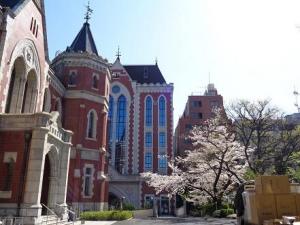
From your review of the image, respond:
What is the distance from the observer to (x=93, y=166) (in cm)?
2820

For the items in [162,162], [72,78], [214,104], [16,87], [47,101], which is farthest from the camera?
[214,104]

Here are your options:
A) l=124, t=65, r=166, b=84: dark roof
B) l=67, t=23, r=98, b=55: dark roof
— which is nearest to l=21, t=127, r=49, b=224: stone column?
l=67, t=23, r=98, b=55: dark roof

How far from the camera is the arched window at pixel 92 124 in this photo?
2897cm

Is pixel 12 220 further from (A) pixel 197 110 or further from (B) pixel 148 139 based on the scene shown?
(A) pixel 197 110

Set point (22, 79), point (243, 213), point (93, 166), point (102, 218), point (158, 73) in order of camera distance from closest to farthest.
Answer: point (243, 213) → point (22, 79) → point (102, 218) → point (93, 166) → point (158, 73)

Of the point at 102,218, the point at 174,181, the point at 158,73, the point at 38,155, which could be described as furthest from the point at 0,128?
the point at 158,73

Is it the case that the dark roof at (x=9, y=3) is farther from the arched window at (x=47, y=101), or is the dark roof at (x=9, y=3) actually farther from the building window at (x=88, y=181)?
the building window at (x=88, y=181)

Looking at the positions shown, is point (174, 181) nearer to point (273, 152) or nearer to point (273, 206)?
point (273, 152)

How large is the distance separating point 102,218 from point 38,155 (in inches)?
409

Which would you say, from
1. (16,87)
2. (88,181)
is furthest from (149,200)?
(16,87)

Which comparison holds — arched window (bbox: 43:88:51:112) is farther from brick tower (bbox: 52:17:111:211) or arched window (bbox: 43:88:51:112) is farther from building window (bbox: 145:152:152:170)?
building window (bbox: 145:152:152:170)

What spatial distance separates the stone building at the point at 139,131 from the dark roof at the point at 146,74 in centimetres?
233

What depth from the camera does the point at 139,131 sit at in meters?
45.3

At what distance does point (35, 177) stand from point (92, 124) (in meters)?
13.7
